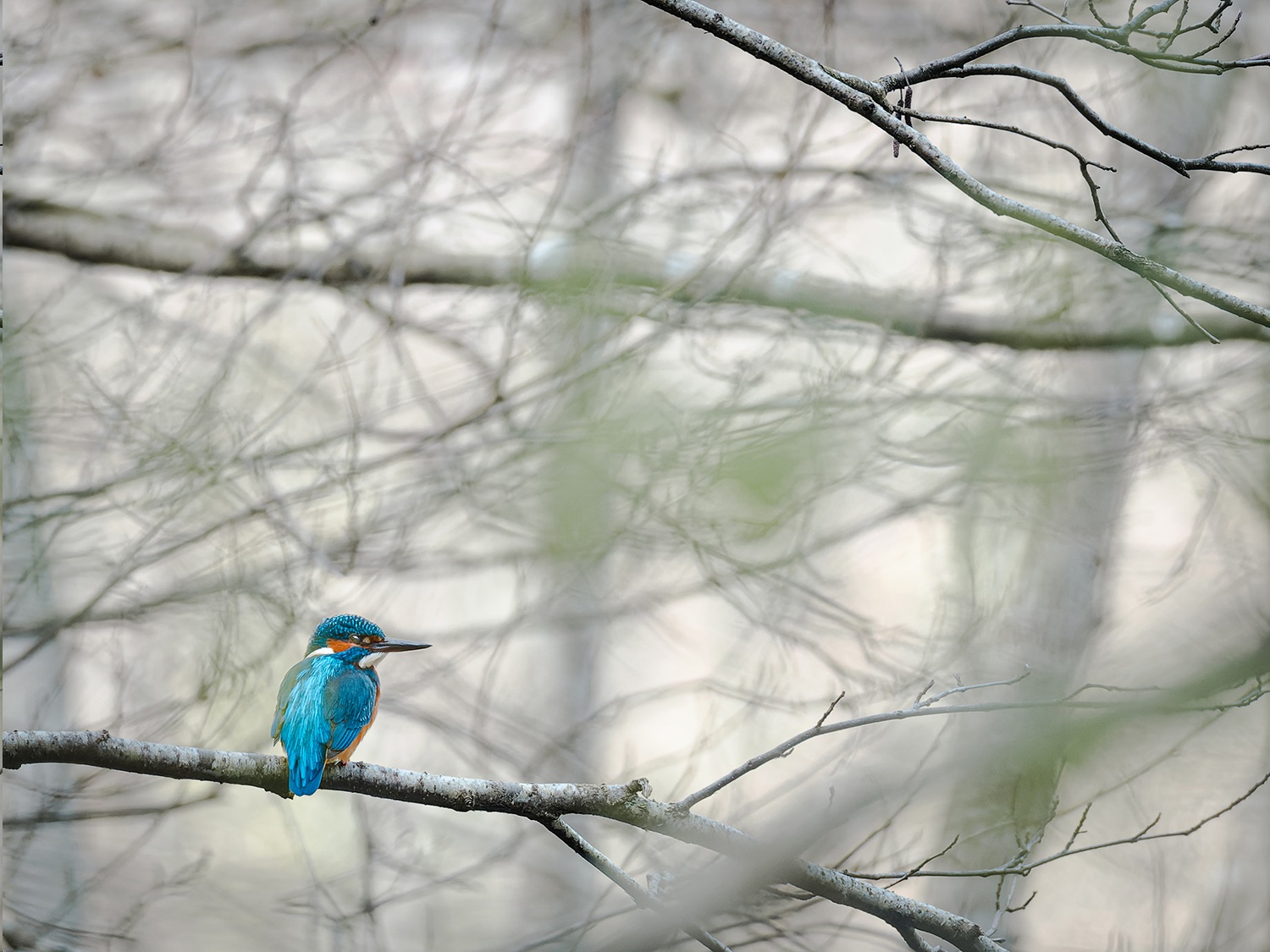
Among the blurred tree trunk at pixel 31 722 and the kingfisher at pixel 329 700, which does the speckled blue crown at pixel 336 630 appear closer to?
the kingfisher at pixel 329 700

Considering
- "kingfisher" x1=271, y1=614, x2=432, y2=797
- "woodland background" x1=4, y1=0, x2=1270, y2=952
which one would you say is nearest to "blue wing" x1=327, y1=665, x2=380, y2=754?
"kingfisher" x1=271, y1=614, x2=432, y2=797

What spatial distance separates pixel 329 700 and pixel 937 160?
84 centimetres

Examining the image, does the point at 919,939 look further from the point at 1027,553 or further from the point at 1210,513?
the point at 1210,513

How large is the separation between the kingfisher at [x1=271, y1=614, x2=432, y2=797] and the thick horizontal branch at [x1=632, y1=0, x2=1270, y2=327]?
0.71m

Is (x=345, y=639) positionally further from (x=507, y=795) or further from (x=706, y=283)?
(x=706, y=283)

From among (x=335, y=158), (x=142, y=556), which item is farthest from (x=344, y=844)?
(x=335, y=158)

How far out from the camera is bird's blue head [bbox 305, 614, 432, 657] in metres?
1.11

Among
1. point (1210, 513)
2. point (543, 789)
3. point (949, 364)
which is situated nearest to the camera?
point (543, 789)

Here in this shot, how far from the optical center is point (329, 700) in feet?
3.30

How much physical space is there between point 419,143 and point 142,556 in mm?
793

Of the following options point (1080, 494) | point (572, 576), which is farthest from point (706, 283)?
point (1080, 494)

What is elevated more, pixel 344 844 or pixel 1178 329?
pixel 1178 329

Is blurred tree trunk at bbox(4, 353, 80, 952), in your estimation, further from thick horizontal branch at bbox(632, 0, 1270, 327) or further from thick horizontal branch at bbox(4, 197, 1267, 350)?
thick horizontal branch at bbox(632, 0, 1270, 327)

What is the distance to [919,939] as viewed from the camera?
3.08 feet
